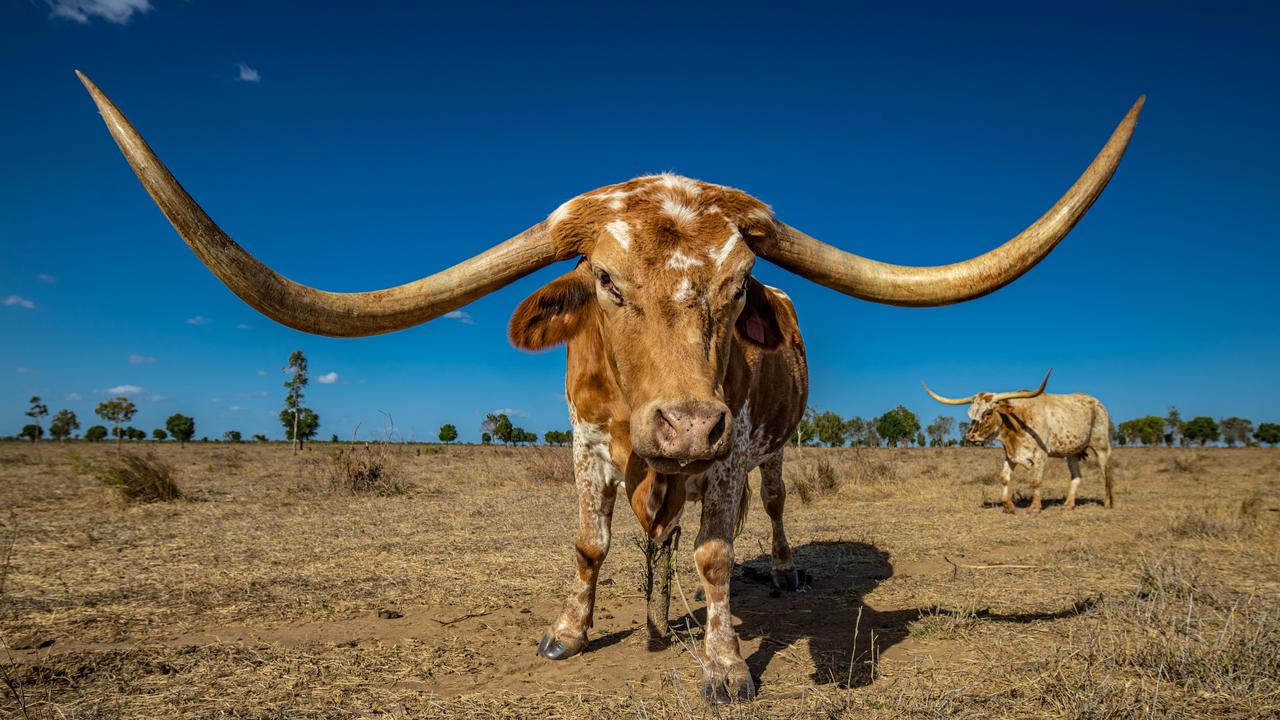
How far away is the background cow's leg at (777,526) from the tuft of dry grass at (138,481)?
9.53 m

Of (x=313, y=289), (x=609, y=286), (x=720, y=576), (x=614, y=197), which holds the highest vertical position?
(x=614, y=197)

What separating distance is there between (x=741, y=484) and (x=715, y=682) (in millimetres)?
1053

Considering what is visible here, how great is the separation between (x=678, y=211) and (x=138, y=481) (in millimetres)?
10828

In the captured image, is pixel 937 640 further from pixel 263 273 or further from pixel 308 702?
pixel 263 273

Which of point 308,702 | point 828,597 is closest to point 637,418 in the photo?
point 308,702

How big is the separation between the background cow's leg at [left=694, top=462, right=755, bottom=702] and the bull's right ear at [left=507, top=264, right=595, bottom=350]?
1104 mm

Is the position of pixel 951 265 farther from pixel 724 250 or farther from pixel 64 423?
pixel 64 423

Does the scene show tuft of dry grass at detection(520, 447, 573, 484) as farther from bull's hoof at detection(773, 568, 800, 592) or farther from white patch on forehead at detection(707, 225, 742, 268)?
white patch on forehead at detection(707, 225, 742, 268)

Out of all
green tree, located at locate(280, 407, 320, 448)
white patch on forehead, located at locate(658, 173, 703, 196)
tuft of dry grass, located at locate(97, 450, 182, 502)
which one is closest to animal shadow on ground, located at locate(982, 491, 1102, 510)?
white patch on forehead, located at locate(658, 173, 703, 196)

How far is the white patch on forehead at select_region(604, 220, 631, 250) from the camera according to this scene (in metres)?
2.69

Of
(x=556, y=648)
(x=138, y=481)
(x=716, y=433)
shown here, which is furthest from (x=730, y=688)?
(x=138, y=481)

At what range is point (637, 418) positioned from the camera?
2.37 meters

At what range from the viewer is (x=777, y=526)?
5.54 metres

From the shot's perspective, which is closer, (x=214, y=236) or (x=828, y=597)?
(x=214, y=236)
